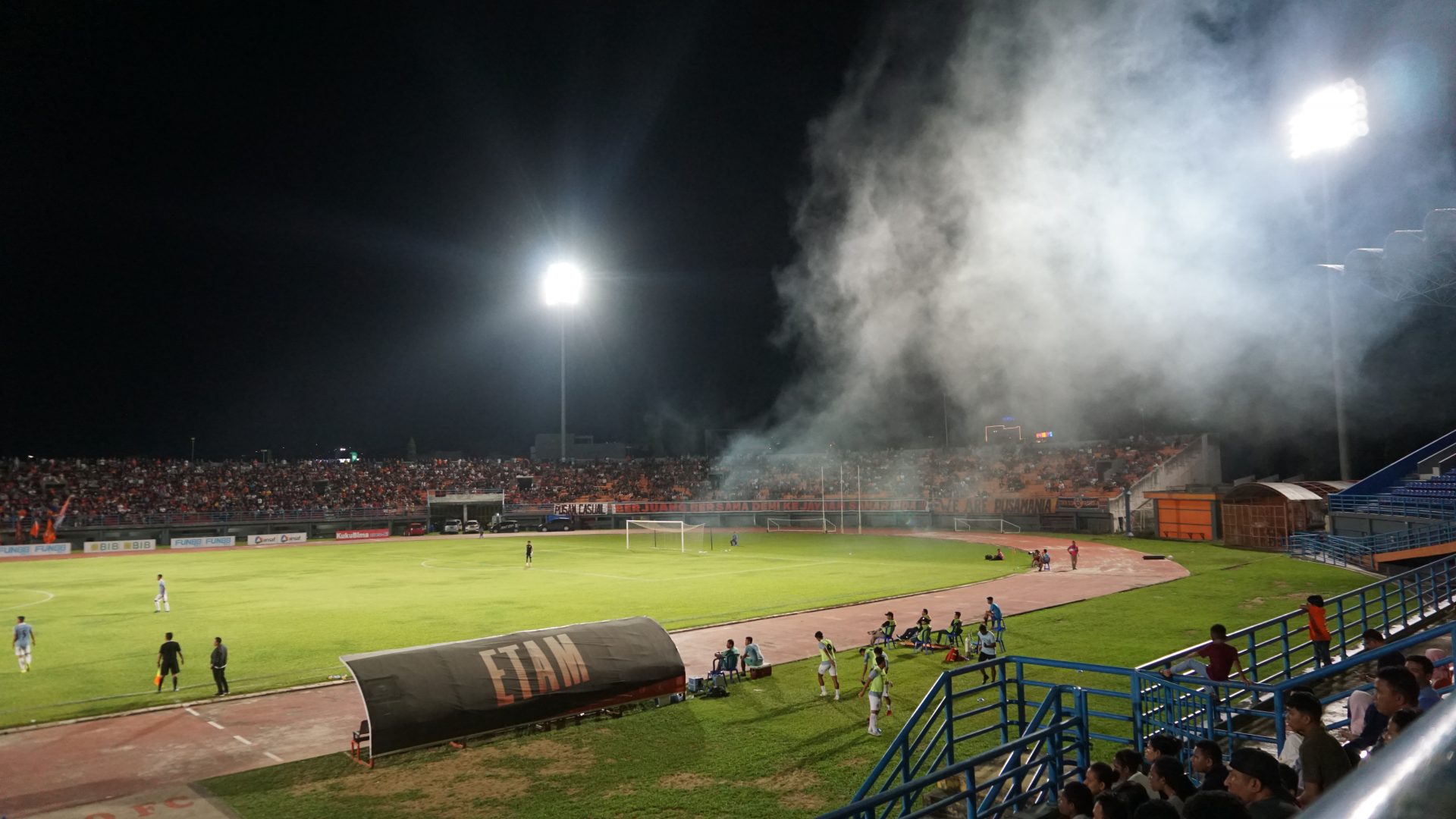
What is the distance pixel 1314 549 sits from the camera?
35.4 meters

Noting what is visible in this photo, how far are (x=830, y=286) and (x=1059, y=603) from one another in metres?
23.1

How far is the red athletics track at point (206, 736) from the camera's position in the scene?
42.7ft

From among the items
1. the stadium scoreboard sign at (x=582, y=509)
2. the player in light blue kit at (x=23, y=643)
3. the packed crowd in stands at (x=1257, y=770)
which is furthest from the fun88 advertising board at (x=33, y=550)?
the packed crowd in stands at (x=1257, y=770)

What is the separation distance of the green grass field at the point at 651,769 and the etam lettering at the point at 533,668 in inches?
34.9

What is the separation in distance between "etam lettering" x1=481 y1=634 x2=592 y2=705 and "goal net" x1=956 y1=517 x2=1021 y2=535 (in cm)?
4919

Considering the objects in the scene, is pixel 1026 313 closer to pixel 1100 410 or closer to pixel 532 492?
pixel 1100 410

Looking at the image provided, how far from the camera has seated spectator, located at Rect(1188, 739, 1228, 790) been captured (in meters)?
6.05

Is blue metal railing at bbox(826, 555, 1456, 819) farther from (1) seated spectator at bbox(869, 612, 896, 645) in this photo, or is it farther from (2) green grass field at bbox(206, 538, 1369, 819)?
(1) seated spectator at bbox(869, 612, 896, 645)

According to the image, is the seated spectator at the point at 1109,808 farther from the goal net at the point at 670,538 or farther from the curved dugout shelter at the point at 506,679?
the goal net at the point at 670,538

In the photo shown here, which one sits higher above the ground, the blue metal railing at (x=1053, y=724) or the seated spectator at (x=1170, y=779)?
the seated spectator at (x=1170, y=779)

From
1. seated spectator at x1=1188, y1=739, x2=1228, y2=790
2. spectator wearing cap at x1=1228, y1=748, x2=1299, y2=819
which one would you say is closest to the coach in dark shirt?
seated spectator at x1=1188, y1=739, x2=1228, y2=790

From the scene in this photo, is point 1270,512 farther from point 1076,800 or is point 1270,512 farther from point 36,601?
point 36,601

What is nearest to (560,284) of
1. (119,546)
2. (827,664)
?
(119,546)

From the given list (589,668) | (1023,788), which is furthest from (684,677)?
(1023,788)
